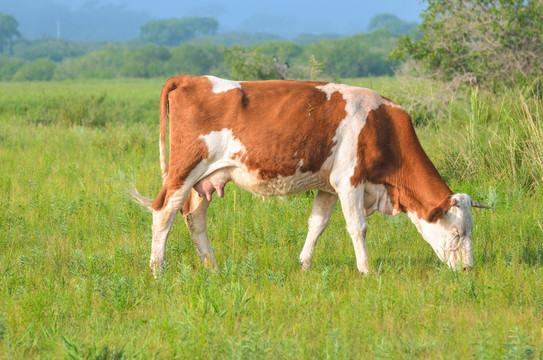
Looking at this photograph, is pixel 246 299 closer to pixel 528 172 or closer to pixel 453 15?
pixel 528 172

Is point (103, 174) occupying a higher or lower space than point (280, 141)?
lower

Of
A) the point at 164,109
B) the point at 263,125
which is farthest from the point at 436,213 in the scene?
the point at 164,109

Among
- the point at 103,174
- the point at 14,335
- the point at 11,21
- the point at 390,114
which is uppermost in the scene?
the point at 390,114

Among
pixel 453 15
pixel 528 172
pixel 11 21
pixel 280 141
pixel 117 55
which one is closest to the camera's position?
pixel 280 141

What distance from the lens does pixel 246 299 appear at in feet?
17.1

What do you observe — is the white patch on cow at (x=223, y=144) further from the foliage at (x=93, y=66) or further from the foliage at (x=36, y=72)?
the foliage at (x=36, y=72)

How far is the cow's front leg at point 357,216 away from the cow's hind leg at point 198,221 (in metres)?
1.38

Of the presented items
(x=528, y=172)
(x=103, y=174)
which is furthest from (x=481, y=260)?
(x=103, y=174)

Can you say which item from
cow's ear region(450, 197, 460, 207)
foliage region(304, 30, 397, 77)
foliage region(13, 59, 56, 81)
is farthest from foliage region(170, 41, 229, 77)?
cow's ear region(450, 197, 460, 207)

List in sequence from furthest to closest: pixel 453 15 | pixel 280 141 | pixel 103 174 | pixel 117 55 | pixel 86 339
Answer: pixel 117 55
pixel 453 15
pixel 103 174
pixel 280 141
pixel 86 339

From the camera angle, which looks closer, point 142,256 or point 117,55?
point 142,256

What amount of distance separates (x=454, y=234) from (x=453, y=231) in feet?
0.09

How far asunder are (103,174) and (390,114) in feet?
17.6

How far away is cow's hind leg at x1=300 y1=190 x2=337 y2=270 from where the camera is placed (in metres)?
6.59
